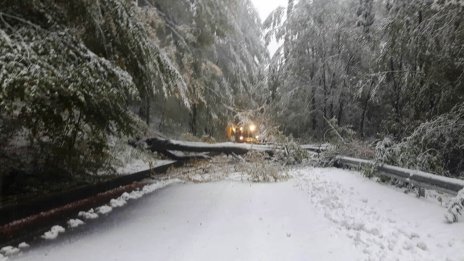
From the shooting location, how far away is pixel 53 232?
22.9 feet

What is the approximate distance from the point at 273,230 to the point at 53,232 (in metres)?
3.54

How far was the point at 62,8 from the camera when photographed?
805cm

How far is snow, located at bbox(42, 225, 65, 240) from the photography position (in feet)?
22.1

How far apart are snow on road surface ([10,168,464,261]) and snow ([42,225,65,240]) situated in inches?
10.3

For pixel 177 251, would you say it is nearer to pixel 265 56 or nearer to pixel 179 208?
A: pixel 179 208

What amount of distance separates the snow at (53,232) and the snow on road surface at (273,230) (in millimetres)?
261

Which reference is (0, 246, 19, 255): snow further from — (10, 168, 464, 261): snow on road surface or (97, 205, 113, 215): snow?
(97, 205, 113, 215): snow

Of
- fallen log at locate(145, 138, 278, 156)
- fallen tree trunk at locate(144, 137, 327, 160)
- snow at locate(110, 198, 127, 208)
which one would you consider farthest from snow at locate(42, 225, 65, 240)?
fallen log at locate(145, 138, 278, 156)

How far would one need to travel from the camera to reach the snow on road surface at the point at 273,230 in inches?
217

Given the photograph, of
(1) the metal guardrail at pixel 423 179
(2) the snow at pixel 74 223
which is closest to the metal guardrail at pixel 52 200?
(2) the snow at pixel 74 223

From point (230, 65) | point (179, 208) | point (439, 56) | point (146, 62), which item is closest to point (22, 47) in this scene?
point (146, 62)

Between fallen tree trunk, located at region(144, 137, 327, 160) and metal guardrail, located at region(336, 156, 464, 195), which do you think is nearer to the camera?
metal guardrail, located at region(336, 156, 464, 195)

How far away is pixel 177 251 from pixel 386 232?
9.70 feet

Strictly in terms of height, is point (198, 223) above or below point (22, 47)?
below
